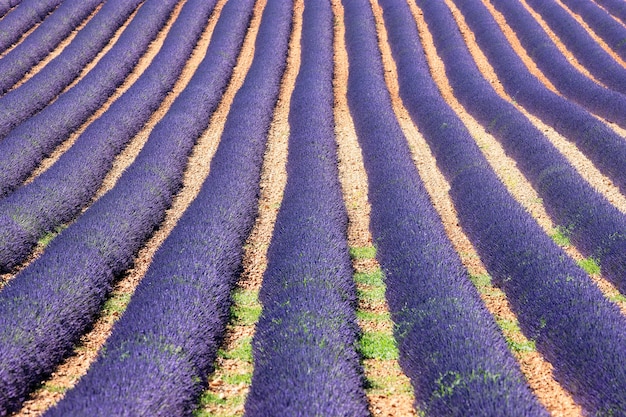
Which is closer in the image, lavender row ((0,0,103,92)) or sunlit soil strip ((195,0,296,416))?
sunlit soil strip ((195,0,296,416))

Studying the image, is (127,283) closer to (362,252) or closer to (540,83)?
(362,252)

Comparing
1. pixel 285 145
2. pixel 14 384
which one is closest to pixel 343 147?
pixel 285 145

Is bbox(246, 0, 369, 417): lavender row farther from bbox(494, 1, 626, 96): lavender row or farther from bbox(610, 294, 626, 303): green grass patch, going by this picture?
bbox(494, 1, 626, 96): lavender row

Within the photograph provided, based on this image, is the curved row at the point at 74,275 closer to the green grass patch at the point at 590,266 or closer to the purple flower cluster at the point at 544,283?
the purple flower cluster at the point at 544,283

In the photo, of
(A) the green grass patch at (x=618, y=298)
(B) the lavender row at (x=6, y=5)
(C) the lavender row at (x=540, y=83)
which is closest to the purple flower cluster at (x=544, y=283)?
(A) the green grass patch at (x=618, y=298)

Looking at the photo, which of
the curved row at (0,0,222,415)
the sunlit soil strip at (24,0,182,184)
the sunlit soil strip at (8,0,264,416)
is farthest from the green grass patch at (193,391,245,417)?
the sunlit soil strip at (24,0,182,184)

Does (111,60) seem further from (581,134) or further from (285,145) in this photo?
(581,134)
